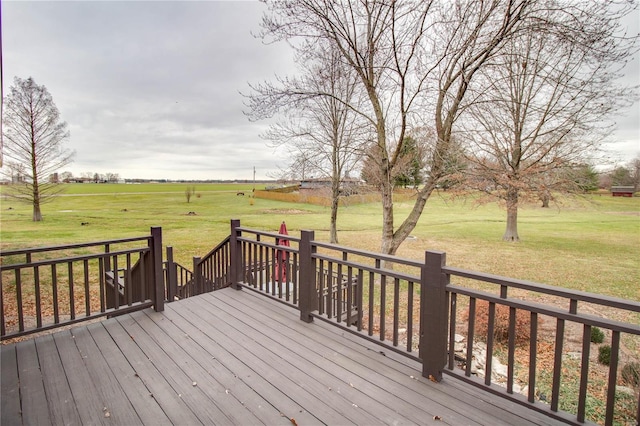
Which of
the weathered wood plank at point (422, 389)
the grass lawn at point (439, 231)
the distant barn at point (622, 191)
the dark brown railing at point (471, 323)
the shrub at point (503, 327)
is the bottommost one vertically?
the shrub at point (503, 327)

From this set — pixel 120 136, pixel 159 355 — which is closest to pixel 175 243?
pixel 120 136

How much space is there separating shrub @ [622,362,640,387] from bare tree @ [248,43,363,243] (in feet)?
23.0

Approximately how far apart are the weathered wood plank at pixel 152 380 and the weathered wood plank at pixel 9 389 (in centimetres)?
67

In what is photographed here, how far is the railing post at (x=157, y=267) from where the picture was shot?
3.46m

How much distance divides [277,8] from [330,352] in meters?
6.96

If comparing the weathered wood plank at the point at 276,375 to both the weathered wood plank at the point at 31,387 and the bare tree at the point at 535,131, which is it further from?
the bare tree at the point at 535,131

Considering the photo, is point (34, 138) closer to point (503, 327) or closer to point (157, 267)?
point (157, 267)

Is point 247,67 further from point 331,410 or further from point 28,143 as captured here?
point 28,143

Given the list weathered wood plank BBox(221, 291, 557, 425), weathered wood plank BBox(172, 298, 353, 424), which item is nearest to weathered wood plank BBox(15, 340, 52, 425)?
weathered wood plank BBox(172, 298, 353, 424)

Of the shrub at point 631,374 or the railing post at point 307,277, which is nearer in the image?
the railing post at point 307,277

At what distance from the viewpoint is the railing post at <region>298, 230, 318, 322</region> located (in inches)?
128

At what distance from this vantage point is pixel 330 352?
A: 2719mm

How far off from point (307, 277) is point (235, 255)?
1.51 meters

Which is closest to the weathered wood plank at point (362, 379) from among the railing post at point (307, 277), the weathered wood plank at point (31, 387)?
the railing post at point (307, 277)
